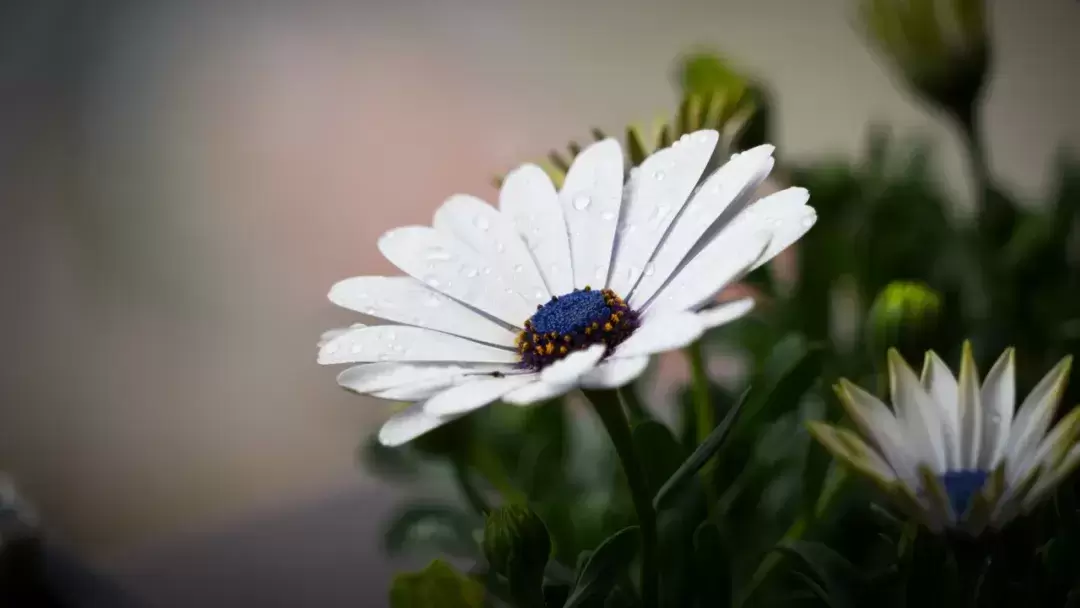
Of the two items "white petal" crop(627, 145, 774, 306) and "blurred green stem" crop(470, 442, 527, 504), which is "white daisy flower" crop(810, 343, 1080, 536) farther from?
"blurred green stem" crop(470, 442, 527, 504)

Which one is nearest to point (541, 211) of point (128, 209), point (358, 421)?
point (358, 421)

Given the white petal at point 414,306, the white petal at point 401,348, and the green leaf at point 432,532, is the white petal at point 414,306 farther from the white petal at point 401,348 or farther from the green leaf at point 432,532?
the green leaf at point 432,532

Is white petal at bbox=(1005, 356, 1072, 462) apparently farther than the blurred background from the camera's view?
No

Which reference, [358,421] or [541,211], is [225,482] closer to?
[358,421]

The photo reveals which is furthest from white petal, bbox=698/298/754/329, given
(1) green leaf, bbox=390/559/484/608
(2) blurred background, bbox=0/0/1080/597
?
(2) blurred background, bbox=0/0/1080/597

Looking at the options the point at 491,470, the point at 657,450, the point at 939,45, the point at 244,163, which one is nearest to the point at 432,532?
the point at 491,470

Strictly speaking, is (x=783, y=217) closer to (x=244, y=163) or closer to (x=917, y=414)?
(x=917, y=414)
